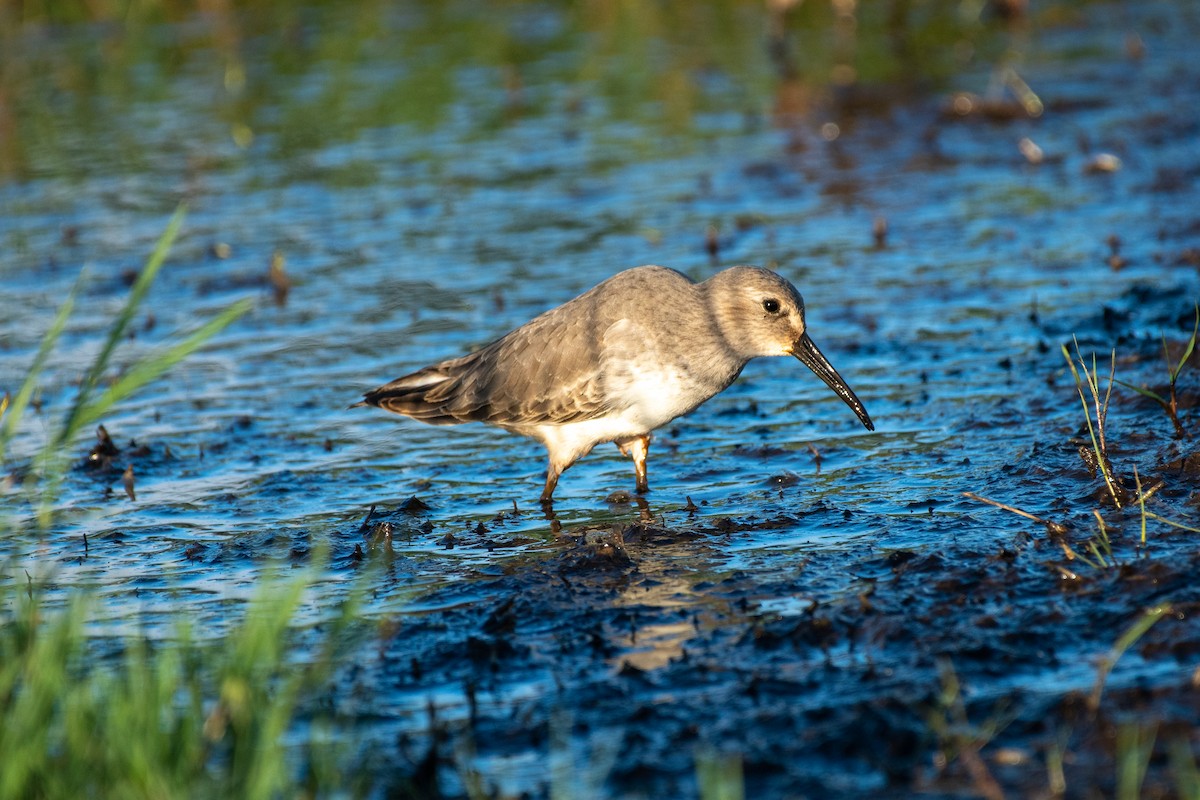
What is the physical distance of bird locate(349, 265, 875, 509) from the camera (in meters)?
7.27

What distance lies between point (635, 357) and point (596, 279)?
4118mm

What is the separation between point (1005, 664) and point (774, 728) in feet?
3.11

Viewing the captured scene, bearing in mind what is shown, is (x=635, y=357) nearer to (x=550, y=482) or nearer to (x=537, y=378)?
(x=537, y=378)

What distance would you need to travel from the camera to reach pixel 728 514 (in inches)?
290

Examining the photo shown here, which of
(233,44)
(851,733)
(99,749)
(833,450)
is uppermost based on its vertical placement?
(233,44)

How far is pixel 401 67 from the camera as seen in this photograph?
1906 centimetres

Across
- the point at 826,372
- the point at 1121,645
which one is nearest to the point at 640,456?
the point at 826,372

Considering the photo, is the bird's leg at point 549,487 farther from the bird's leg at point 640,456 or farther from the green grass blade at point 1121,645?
the green grass blade at point 1121,645

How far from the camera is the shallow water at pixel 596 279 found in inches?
259

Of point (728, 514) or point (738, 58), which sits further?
point (738, 58)

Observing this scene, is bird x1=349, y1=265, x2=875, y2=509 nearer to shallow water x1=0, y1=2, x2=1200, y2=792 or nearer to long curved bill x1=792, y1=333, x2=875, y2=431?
long curved bill x1=792, y1=333, x2=875, y2=431

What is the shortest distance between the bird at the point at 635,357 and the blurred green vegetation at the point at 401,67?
25.1 feet

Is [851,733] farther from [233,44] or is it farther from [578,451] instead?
[233,44]

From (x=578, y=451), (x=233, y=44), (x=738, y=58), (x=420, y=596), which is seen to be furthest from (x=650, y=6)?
(x=420, y=596)
